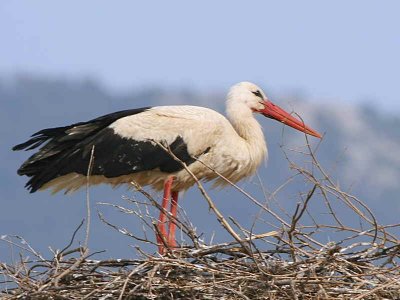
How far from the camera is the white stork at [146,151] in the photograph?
1116cm

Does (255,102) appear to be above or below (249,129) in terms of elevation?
above

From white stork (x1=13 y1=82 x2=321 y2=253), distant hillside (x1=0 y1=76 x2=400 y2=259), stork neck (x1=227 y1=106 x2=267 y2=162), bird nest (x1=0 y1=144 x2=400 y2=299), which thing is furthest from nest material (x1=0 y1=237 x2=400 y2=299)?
distant hillside (x1=0 y1=76 x2=400 y2=259)

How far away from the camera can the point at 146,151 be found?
1143cm

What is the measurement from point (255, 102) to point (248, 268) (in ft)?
14.6

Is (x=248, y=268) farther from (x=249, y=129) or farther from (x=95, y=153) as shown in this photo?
(x=249, y=129)

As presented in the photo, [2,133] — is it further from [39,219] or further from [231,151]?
[231,151]

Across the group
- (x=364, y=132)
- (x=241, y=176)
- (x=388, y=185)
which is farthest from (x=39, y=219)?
(x=241, y=176)

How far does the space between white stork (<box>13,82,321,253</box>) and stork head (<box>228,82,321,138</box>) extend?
37 centimetres

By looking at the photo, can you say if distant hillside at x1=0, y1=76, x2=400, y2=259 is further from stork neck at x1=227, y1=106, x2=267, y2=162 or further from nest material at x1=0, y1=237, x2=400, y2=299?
nest material at x1=0, y1=237, x2=400, y2=299

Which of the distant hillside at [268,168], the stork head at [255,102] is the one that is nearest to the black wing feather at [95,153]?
the stork head at [255,102]

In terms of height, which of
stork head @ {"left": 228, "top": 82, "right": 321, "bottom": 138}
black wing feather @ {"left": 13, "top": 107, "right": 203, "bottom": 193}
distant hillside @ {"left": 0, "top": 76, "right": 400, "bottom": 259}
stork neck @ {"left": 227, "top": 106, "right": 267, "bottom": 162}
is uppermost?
stork head @ {"left": 228, "top": 82, "right": 321, "bottom": 138}

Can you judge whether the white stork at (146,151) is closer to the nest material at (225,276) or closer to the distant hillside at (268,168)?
the nest material at (225,276)

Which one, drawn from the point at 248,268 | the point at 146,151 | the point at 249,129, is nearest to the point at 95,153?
the point at 146,151

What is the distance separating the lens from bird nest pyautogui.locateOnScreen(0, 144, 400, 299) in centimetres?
764
